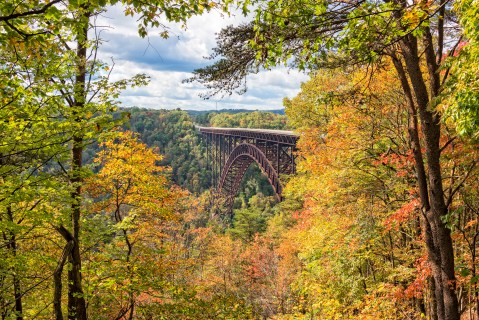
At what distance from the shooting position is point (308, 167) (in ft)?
44.7

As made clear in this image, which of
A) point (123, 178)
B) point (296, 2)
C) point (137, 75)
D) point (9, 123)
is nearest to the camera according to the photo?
point (296, 2)

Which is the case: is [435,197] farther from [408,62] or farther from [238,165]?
[238,165]

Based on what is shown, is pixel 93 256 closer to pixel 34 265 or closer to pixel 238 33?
pixel 34 265

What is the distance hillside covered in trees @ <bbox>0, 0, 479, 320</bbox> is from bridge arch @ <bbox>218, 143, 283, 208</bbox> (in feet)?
62.5

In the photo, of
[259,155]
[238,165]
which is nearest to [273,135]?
[259,155]

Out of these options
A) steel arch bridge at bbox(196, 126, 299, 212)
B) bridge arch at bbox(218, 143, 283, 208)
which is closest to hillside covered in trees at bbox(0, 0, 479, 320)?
steel arch bridge at bbox(196, 126, 299, 212)

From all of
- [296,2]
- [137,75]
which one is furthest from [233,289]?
[296,2]

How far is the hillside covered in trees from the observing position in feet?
12.1

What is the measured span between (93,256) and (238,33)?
26.2 feet

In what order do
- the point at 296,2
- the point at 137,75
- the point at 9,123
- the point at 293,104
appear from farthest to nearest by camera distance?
the point at 293,104
the point at 137,75
the point at 9,123
the point at 296,2

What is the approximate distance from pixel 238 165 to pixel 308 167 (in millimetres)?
39970

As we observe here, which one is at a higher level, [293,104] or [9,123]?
[293,104]

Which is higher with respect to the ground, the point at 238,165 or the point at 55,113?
the point at 55,113

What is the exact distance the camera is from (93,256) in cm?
973
